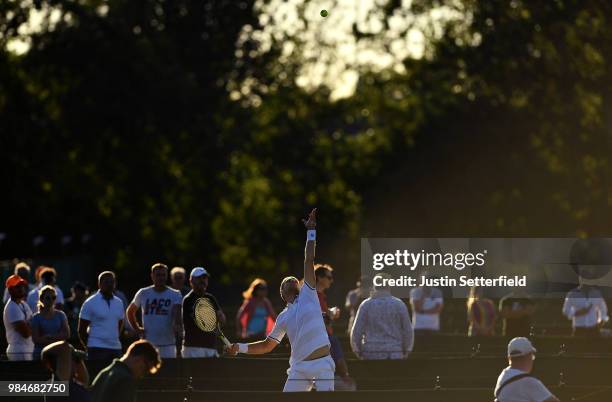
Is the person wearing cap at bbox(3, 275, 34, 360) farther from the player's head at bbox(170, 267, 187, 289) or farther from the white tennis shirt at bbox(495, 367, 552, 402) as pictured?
the white tennis shirt at bbox(495, 367, 552, 402)

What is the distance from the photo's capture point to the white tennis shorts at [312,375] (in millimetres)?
14852

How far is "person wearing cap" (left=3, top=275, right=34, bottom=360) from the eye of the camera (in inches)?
779

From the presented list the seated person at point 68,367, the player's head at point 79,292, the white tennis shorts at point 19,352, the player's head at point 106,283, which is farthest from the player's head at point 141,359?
the player's head at point 79,292

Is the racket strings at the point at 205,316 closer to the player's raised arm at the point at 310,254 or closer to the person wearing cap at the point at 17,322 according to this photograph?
the player's raised arm at the point at 310,254

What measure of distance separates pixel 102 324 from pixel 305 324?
558cm

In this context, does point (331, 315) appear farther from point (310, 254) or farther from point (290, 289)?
point (310, 254)

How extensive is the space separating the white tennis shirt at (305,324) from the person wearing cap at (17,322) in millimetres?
5832

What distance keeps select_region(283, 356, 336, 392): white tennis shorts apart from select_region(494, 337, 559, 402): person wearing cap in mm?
2328

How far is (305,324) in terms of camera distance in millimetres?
14664

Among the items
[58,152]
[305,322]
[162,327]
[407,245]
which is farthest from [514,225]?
[305,322]

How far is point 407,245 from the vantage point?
1550 inches

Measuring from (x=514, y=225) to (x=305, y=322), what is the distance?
49084 mm

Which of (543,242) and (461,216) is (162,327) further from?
(461,216)

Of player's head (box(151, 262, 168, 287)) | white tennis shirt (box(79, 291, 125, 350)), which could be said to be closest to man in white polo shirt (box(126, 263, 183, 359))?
player's head (box(151, 262, 168, 287))
